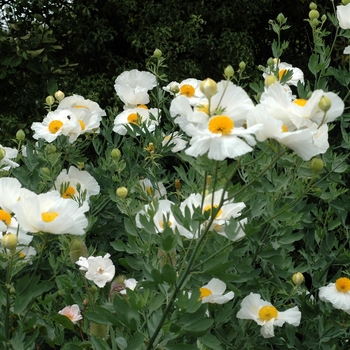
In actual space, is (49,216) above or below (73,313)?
above

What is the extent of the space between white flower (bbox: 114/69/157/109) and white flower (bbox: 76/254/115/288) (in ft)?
2.96

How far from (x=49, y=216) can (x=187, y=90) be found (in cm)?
82

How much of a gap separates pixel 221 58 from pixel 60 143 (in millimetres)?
3924

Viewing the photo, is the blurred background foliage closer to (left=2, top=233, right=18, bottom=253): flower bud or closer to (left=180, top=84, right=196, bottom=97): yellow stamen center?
(left=180, top=84, right=196, bottom=97): yellow stamen center

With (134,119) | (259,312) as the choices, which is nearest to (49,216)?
(259,312)

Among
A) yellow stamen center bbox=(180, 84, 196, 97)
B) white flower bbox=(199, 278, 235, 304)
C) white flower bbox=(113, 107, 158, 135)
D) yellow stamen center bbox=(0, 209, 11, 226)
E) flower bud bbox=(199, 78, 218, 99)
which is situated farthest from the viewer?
white flower bbox=(113, 107, 158, 135)

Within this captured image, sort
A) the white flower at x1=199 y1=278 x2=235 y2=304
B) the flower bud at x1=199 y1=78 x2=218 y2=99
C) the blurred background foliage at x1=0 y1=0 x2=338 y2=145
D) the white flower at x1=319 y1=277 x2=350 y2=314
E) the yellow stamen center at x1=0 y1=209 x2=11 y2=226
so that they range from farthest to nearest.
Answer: the blurred background foliage at x1=0 y1=0 x2=338 y2=145
the white flower at x1=319 y1=277 x2=350 y2=314
the white flower at x1=199 y1=278 x2=235 y2=304
the yellow stamen center at x1=0 y1=209 x2=11 y2=226
the flower bud at x1=199 y1=78 x2=218 y2=99

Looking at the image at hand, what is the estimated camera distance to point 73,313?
148 centimetres

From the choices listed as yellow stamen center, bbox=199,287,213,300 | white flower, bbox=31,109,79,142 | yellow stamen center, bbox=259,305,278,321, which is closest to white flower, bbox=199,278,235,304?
yellow stamen center, bbox=199,287,213,300

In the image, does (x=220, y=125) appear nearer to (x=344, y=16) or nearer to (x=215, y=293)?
(x=215, y=293)

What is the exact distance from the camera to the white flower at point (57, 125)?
1.94 m

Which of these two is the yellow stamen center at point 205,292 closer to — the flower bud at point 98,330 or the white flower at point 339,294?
the flower bud at point 98,330

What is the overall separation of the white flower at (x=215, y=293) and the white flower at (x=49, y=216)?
1.18 ft

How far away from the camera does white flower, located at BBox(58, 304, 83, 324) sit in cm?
147
